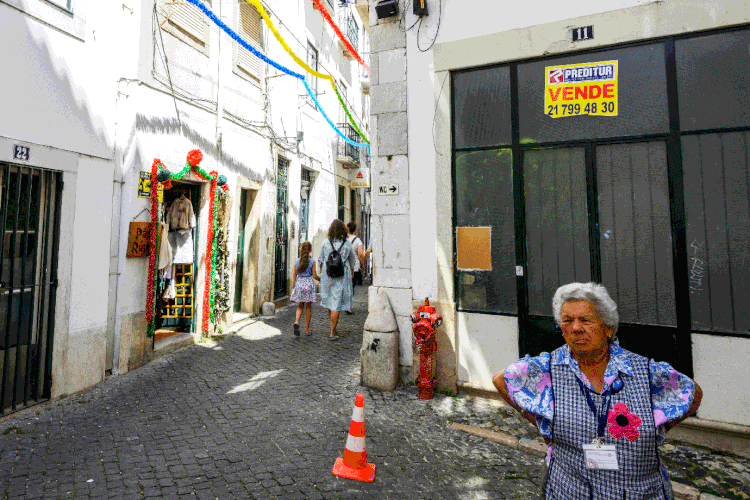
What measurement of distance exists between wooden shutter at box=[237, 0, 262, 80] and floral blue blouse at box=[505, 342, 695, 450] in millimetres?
8276

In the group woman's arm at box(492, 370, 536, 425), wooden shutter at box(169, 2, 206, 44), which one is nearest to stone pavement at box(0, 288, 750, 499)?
woman's arm at box(492, 370, 536, 425)

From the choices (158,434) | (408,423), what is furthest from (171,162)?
(408,423)

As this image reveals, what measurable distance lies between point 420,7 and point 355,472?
16.8 ft

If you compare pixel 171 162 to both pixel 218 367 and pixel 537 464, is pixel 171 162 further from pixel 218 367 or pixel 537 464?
pixel 537 464

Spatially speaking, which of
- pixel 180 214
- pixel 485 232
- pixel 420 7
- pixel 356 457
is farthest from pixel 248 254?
pixel 356 457

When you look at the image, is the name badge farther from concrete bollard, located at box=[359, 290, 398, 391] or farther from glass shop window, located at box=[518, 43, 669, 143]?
glass shop window, located at box=[518, 43, 669, 143]

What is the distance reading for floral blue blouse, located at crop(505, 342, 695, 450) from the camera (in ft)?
5.65

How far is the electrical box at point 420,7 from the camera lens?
502cm

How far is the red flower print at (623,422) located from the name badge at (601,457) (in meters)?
0.06

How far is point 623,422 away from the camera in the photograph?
1.71 meters

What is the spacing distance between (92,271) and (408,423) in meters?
4.35

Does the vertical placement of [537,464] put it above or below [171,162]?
below

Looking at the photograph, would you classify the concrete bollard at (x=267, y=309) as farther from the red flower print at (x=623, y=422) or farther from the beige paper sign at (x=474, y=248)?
the red flower print at (x=623, y=422)

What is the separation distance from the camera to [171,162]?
6473 mm
